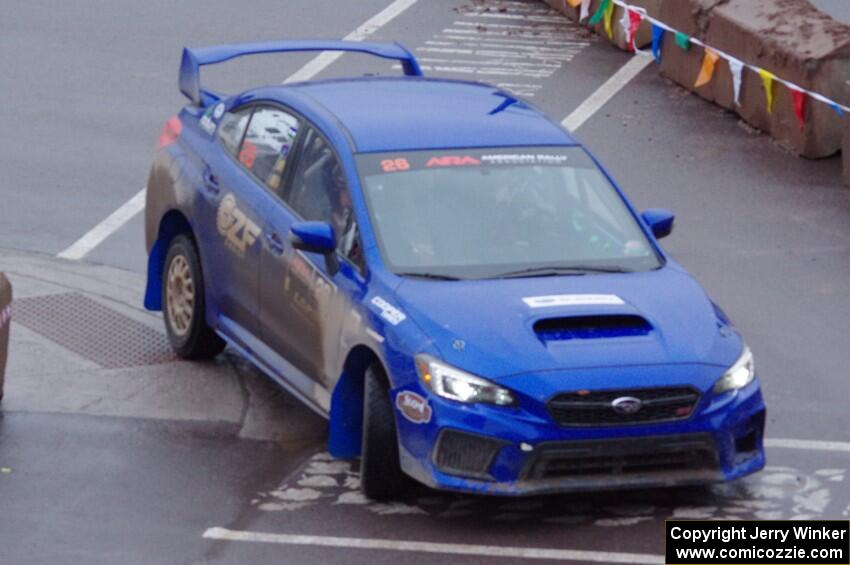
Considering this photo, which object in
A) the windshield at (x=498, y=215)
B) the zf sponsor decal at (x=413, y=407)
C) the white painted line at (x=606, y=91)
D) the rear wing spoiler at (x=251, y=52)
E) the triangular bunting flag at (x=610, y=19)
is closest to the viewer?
the zf sponsor decal at (x=413, y=407)

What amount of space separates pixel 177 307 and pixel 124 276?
190 centimetres

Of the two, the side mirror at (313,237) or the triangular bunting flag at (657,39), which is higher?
the side mirror at (313,237)

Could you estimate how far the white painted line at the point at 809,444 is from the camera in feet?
34.7

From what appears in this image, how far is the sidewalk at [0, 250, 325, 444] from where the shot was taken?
11180 mm

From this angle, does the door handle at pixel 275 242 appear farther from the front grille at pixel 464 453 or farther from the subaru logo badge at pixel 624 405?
the subaru logo badge at pixel 624 405

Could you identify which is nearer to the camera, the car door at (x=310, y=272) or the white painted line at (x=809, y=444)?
the car door at (x=310, y=272)

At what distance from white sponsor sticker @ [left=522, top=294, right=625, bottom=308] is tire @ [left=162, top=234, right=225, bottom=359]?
9.39ft

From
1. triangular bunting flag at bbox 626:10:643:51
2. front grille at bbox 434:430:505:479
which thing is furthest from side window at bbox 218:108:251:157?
triangular bunting flag at bbox 626:10:643:51

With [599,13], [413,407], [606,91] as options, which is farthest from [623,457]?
[599,13]

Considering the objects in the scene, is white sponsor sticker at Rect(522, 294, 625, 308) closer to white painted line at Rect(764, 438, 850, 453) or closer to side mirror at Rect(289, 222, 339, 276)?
side mirror at Rect(289, 222, 339, 276)

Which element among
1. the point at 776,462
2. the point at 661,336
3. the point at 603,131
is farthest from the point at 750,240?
the point at 661,336

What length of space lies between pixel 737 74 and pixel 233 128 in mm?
7179

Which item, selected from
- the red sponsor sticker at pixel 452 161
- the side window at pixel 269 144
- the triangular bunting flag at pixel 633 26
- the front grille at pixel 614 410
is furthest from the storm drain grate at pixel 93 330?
the triangular bunting flag at pixel 633 26

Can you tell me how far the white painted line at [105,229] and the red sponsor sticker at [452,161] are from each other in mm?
4499
